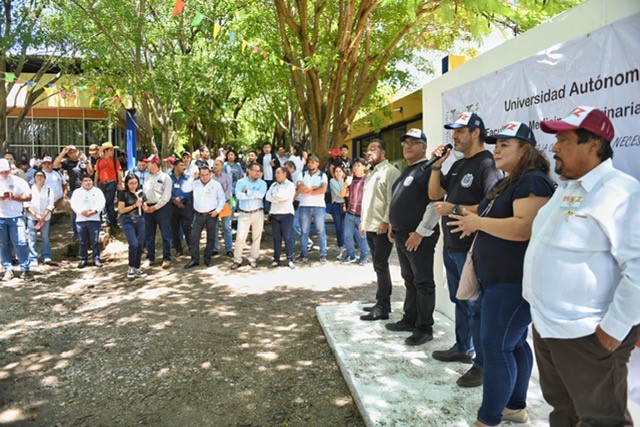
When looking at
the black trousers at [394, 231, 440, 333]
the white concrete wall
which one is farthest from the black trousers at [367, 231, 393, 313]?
the white concrete wall

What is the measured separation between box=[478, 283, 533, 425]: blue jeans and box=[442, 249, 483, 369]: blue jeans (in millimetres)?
523

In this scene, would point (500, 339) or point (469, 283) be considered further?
point (469, 283)

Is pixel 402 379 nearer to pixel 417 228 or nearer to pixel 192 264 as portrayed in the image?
pixel 417 228

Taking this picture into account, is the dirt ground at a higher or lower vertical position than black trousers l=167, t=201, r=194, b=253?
lower

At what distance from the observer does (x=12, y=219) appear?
26.9 feet

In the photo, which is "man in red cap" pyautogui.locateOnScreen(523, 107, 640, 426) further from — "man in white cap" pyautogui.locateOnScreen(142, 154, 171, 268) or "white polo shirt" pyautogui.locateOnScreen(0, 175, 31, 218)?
"white polo shirt" pyautogui.locateOnScreen(0, 175, 31, 218)

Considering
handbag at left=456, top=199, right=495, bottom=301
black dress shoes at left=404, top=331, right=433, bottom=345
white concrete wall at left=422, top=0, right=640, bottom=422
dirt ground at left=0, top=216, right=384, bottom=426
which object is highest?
white concrete wall at left=422, top=0, right=640, bottom=422

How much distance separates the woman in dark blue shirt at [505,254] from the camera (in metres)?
2.73

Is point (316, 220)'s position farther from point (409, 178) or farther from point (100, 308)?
point (409, 178)

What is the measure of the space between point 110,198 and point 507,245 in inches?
424

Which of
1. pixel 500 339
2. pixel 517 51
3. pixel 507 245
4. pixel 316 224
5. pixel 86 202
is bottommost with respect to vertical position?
pixel 500 339

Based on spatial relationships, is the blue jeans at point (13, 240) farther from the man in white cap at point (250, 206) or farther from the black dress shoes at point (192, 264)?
the man in white cap at point (250, 206)

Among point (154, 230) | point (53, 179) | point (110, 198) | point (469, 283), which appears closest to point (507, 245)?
point (469, 283)

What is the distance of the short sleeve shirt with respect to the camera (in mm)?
2699
